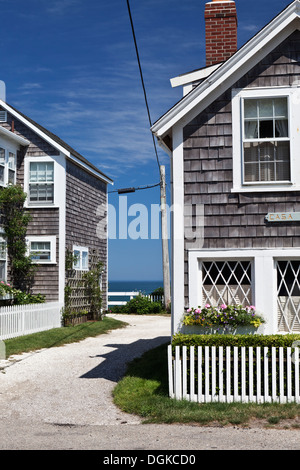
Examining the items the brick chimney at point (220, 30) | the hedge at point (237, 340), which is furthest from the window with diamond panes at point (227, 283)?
the brick chimney at point (220, 30)

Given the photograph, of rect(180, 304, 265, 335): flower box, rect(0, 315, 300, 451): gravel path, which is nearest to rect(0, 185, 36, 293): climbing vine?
rect(0, 315, 300, 451): gravel path

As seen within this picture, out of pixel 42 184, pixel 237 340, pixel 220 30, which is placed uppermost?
pixel 220 30

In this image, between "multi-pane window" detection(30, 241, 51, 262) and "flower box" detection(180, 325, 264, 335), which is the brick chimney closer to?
"flower box" detection(180, 325, 264, 335)

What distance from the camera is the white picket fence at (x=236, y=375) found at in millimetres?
9688

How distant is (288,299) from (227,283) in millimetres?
1198

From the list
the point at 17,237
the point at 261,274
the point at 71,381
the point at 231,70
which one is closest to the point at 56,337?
the point at 17,237

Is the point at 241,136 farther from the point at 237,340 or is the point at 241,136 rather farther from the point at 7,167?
the point at 7,167

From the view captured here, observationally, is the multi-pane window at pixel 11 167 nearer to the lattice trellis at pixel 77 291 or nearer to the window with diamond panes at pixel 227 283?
the lattice trellis at pixel 77 291

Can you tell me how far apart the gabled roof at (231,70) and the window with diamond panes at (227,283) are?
2889 millimetres

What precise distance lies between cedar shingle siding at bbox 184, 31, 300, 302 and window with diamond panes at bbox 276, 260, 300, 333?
1.91 ft

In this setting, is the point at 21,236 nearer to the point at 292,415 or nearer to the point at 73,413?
the point at 73,413

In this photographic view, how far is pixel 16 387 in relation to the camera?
38.9 ft

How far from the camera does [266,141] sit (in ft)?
36.9

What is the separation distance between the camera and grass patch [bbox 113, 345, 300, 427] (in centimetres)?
872
